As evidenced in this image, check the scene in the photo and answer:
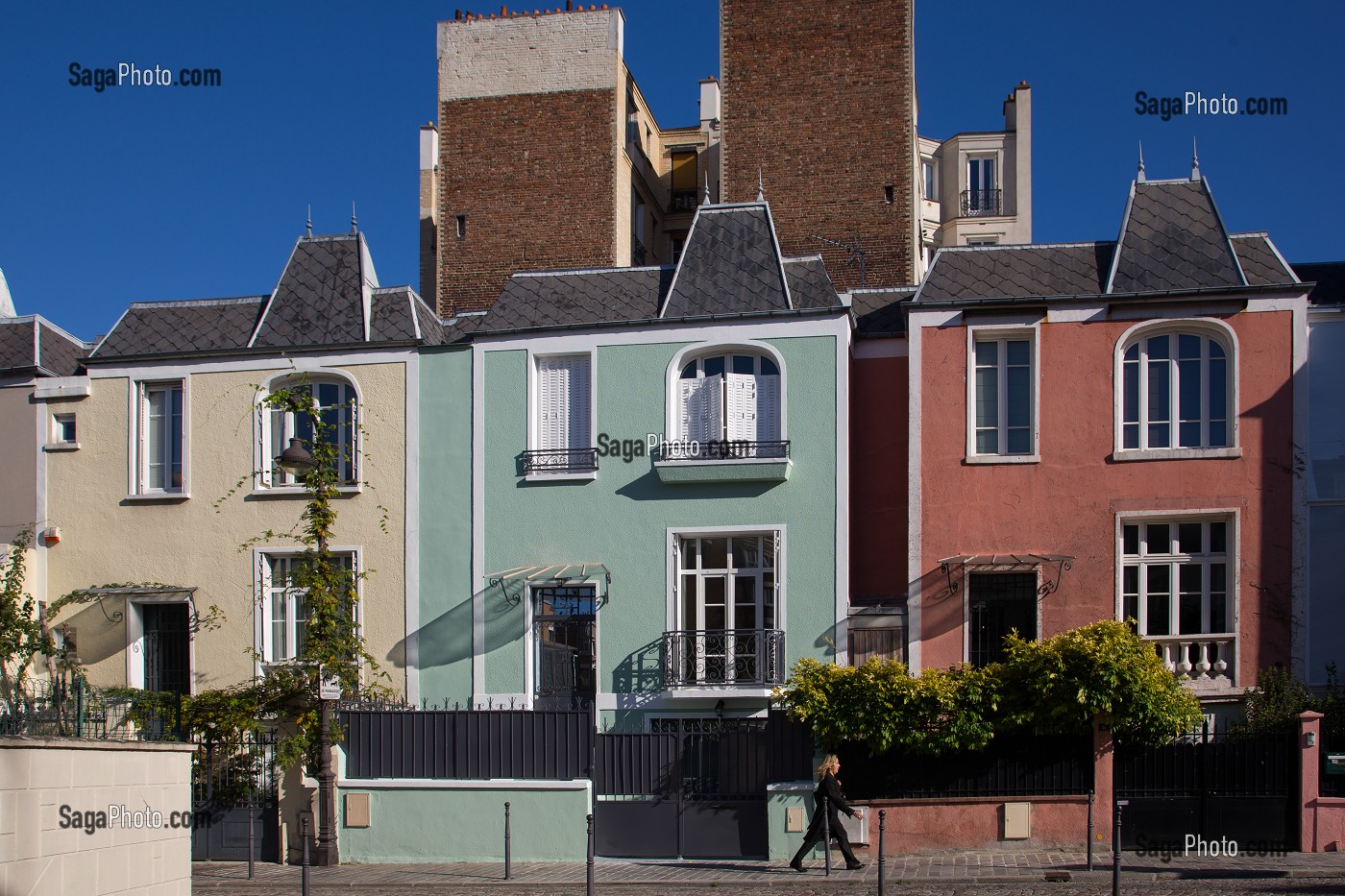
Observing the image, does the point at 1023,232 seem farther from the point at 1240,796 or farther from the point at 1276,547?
the point at 1240,796

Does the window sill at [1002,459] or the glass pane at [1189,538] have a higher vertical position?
the window sill at [1002,459]

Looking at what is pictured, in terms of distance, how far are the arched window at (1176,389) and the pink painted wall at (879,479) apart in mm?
3345

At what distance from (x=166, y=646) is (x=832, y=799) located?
40.6 feet

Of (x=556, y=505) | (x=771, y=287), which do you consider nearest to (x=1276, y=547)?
(x=771, y=287)

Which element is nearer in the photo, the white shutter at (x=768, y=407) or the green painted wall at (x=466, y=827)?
the green painted wall at (x=466, y=827)

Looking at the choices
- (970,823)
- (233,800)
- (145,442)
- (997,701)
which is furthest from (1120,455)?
(145,442)

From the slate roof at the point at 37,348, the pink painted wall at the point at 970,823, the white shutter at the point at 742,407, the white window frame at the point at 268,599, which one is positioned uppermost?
the slate roof at the point at 37,348

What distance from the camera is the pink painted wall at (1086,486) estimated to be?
2212 cm

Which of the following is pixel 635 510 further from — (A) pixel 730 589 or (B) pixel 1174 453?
(B) pixel 1174 453

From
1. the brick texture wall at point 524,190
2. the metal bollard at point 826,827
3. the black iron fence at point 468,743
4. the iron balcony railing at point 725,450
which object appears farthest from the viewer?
the brick texture wall at point 524,190

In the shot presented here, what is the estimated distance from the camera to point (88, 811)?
14.0m

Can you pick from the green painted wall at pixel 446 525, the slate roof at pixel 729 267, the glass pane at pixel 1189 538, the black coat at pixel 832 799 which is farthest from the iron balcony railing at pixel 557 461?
the glass pane at pixel 1189 538

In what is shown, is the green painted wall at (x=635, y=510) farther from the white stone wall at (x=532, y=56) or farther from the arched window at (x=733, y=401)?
the white stone wall at (x=532, y=56)

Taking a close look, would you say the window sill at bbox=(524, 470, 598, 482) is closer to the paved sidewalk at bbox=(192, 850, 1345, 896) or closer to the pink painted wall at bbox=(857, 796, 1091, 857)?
the paved sidewalk at bbox=(192, 850, 1345, 896)
